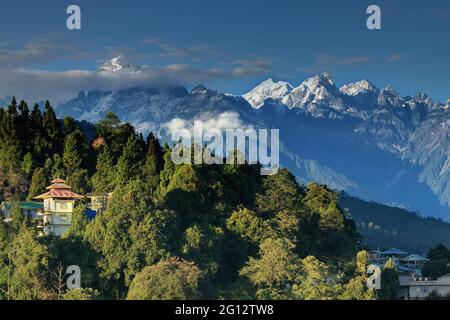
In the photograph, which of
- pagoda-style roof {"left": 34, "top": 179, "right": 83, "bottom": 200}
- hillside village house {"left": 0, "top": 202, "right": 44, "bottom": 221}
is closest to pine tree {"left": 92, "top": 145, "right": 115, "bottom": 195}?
pagoda-style roof {"left": 34, "top": 179, "right": 83, "bottom": 200}

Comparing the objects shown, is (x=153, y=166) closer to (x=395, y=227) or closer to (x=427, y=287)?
(x=427, y=287)

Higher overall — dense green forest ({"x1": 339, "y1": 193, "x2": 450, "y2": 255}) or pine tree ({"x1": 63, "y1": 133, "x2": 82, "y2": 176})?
dense green forest ({"x1": 339, "y1": 193, "x2": 450, "y2": 255})

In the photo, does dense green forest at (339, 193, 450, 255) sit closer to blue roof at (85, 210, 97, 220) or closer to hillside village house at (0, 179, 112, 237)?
hillside village house at (0, 179, 112, 237)

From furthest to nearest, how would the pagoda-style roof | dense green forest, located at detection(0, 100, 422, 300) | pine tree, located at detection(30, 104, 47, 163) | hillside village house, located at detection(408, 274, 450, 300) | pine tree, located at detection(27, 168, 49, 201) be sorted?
pine tree, located at detection(30, 104, 47, 163) < hillside village house, located at detection(408, 274, 450, 300) < pine tree, located at detection(27, 168, 49, 201) < the pagoda-style roof < dense green forest, located at detection(0, 100, 422, 300)

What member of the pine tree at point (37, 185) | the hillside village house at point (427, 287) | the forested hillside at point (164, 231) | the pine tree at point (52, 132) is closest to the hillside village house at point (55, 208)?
the forested hillside at point (164, 231)

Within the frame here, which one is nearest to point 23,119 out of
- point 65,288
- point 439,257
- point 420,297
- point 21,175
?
point 21,175

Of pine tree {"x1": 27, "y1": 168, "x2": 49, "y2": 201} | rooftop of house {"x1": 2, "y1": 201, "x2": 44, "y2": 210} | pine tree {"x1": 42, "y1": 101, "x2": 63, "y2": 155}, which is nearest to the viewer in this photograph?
rooftop of house {"x1": 2, "y1": 201, "x2": 44, "y2": 210}
